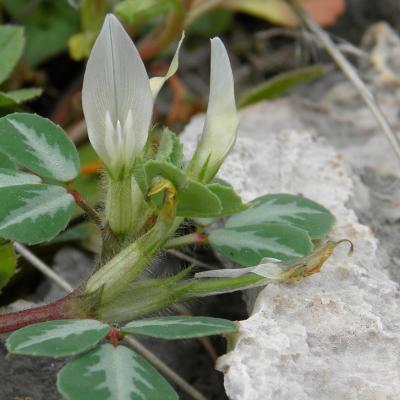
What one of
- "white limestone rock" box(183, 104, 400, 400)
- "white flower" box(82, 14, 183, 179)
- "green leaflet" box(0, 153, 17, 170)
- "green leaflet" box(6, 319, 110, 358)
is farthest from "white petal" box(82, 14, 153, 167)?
"white limestone rock" box(183, 104, 400, 400)

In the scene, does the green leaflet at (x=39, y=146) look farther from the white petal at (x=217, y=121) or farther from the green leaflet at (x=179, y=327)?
the green leaflet at (x=179, y=327)

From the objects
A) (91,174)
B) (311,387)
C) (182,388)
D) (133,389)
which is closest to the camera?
(133,389)

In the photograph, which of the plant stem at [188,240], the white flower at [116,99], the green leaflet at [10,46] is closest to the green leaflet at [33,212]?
the white flower at [116,99]

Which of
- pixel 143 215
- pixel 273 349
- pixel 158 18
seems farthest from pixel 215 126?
pixel 158 18

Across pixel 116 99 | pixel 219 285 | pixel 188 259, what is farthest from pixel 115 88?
pixel 188 259

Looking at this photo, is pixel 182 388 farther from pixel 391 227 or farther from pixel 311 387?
pixel 391 227

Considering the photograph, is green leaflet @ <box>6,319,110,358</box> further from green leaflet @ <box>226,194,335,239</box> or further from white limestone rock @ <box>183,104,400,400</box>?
green leaflet @ <box>226,194,335,239</box>
